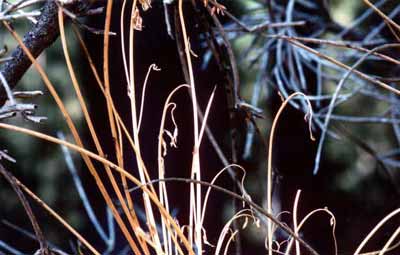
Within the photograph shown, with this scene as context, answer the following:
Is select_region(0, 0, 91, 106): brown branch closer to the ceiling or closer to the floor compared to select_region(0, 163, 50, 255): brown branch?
closer to the ceiling

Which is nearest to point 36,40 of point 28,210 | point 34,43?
point 34,43

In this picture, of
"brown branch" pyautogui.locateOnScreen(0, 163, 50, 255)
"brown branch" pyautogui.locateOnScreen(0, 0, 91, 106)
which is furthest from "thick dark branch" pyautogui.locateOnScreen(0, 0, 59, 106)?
"brown branch" pyautogui.locateOnScreen(0, 163, 50, 255)

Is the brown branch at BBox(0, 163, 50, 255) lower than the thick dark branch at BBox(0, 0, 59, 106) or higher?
lower

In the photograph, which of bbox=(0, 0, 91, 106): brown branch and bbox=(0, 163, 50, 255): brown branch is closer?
bbox=(0, 163, 50, 255): brown branch

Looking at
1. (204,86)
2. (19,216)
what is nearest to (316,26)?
(204,86)

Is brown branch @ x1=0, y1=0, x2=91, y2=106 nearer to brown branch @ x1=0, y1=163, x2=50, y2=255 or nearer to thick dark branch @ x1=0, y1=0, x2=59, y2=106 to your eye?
thick dark branch @ x1=0, y1=0, x2=59, y2=106

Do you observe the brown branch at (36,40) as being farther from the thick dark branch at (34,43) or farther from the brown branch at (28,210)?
the brown branch at (28,210)

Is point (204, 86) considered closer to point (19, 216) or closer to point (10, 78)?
point (19, 216)

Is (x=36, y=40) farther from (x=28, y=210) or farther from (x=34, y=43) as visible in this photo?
(x=28, y=210)

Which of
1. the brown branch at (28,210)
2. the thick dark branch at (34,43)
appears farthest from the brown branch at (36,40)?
the brown branch at (28,210)

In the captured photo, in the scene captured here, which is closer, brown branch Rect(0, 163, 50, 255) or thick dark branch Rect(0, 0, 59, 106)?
brown branch Rect(0, 163, 50, 255)
